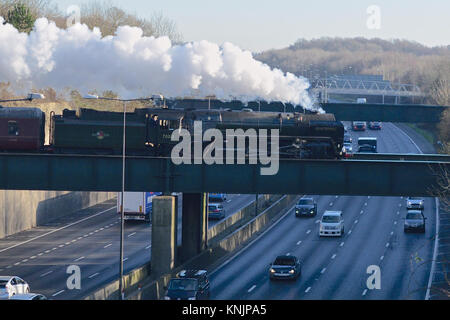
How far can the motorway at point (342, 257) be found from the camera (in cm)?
4778

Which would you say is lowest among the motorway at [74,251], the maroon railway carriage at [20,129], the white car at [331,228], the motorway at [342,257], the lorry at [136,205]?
the motorway at [74,251]

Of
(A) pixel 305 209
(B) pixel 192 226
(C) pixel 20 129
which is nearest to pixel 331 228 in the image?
(A) pixel 305 209

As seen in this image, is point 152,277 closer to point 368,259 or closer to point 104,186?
point 104,186

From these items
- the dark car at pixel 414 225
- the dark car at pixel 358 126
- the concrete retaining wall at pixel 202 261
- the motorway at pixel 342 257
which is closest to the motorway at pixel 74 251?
the concrete retaining wall at pixel 202 261

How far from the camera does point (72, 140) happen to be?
4828cm

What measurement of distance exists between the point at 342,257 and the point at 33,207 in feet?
109

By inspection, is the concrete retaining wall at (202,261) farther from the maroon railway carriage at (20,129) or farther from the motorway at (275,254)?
the maroon railway carriage at (20,129)

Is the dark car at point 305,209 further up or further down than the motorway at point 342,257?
further up

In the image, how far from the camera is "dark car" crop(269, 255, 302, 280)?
51.2 metres

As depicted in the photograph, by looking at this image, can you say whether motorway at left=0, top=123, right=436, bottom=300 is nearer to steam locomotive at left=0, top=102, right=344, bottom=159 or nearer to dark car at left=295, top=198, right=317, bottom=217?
dark car at left=295, top=198, right=317, bottom=217

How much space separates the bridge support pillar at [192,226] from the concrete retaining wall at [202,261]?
1.05 meters

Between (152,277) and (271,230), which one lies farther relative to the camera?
(271,230)
